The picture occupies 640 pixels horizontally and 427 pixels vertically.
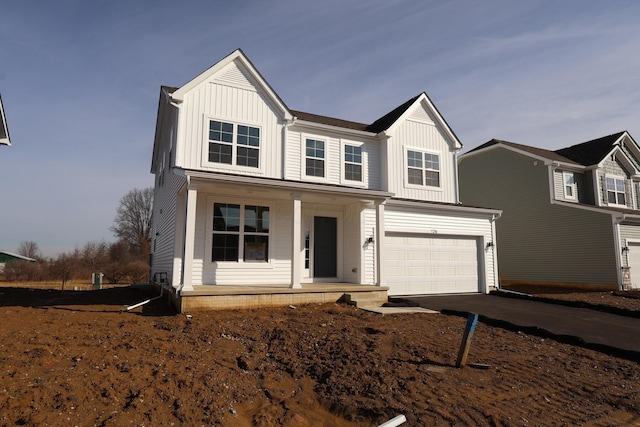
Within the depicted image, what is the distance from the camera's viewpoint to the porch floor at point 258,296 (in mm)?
8430

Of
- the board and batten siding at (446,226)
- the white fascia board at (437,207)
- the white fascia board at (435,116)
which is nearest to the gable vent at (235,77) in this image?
the white fascia board at (435,116)

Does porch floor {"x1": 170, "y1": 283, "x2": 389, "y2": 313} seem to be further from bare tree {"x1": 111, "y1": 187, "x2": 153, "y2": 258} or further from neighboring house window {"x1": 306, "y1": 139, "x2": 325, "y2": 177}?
bare tree {"x1": 111, "y1": 187, "x2": 153, "y2": 258}

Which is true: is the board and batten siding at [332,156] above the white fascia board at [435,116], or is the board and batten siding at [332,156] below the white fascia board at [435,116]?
below

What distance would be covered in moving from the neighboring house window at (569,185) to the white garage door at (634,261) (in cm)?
346

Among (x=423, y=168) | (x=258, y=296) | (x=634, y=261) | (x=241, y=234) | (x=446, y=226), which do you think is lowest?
(x=258, y=296)

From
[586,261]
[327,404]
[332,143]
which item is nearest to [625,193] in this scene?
[586,261]

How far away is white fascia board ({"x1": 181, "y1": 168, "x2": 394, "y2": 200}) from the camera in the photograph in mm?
9102

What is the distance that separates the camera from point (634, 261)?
17.7 metres

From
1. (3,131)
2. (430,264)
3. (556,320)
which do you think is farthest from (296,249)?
(3,131)

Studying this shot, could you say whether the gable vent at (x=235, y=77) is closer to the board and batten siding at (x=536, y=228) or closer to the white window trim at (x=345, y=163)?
the white window trim at (x=345, y=163)

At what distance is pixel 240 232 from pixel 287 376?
6433 millimetres

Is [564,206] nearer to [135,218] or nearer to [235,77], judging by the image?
[235,77]

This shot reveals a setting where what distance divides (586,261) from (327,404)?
17738 mm

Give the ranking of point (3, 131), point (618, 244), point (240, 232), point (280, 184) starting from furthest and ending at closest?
point (618, 244), point (3, 131), point (240, 232), point (280, 184)
